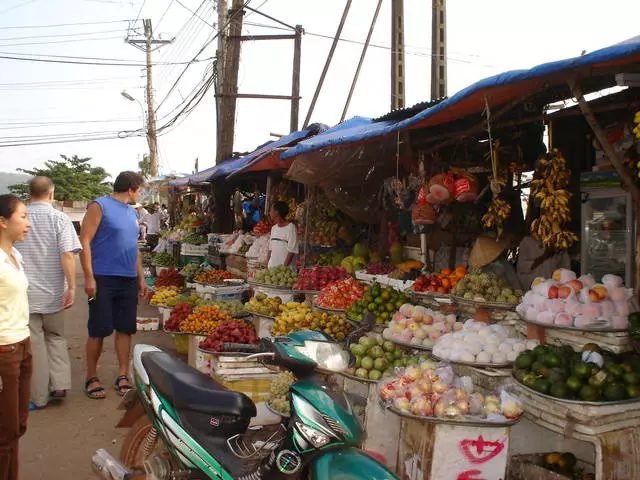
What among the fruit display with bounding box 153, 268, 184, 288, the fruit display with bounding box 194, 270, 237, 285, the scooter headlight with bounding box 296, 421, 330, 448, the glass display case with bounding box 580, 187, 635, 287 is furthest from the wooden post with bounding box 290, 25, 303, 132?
the scooter headlight with bounding box 296, 421, 330, 448

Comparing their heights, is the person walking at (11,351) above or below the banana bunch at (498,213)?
below

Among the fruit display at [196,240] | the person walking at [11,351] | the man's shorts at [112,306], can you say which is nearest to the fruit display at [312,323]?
the man's shorts at [112,306]

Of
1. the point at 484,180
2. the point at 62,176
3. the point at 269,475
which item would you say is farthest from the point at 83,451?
the point at 62,176

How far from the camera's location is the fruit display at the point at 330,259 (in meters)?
8.14

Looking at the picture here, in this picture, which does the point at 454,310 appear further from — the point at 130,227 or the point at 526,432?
the point at 130,227

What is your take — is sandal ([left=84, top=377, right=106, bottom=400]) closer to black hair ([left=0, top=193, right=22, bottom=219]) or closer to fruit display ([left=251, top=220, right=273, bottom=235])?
black hair ([left=0, top=193, right=22, bottom=219])

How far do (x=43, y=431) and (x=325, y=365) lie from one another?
3.14 meters

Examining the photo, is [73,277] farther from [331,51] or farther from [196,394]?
[331,51]

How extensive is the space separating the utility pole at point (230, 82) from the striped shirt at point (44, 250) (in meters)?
8.00

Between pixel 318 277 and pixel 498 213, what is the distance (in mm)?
2664

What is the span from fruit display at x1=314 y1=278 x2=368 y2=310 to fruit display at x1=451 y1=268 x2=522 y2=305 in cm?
132

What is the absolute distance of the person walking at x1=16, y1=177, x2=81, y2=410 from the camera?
17.2 feet

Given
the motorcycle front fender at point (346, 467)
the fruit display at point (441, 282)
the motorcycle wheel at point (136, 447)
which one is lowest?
the motorcycle wheel at point (136, 447)

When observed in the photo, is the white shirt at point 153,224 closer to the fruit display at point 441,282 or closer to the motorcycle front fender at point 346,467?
the fruit display at point 441,282
